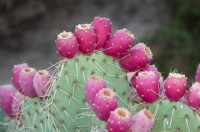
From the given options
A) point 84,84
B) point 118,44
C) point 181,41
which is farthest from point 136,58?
point 181,41

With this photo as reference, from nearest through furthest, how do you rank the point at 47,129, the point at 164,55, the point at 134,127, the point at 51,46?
the point at 134,127
the point at 47,129
the point at 164,55
the point at 51,46

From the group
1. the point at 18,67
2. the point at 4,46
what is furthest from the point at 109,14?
the point at 18,67

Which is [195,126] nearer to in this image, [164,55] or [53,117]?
[53,117]

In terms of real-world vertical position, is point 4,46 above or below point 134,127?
above

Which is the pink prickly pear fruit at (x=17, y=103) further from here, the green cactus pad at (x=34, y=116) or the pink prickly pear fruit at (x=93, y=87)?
the pink prickly pear fruit at (x=93, y=87)

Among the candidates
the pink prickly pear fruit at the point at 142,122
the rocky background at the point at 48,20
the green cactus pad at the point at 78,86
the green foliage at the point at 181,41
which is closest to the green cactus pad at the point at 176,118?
the pink prickly pear fruit at the point at 142,122
